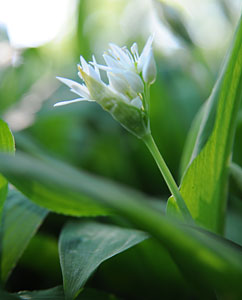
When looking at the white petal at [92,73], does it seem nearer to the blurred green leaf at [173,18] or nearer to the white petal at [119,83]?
the white petal at [119,83]

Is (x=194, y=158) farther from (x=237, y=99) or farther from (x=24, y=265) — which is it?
(x=24, y=265)

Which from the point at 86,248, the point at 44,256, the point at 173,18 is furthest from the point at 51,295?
the point at 173,18

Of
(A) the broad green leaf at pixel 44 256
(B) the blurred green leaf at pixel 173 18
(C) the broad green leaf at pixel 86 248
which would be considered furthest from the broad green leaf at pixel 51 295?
(B) the blurred green leaf at pixel 173 18

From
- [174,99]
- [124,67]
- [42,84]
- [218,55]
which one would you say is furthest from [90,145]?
[218,55]

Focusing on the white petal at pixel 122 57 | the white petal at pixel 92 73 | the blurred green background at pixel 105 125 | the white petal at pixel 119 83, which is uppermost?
the white petal at pixel 92 73

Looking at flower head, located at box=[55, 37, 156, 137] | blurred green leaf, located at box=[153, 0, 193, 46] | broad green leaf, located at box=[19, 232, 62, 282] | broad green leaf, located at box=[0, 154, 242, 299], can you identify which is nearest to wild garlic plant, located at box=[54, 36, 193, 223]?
flower head, located at box=[55, 37, 156, 137]

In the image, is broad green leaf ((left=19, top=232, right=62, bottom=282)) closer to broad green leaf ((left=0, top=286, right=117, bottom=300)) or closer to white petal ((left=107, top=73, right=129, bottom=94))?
broad green leaf ((left=0, top=286, right=117, bottom=300))
